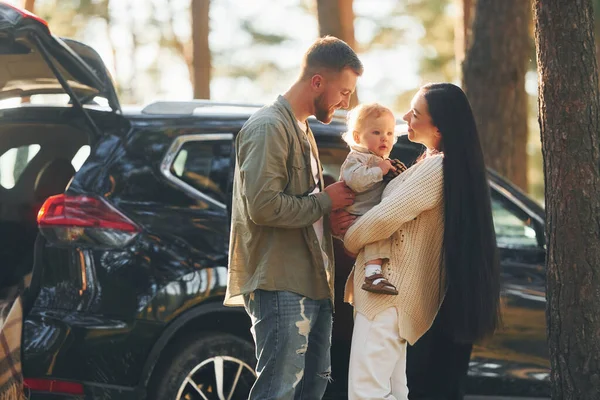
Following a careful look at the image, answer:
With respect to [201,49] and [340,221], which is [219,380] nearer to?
[340,221]

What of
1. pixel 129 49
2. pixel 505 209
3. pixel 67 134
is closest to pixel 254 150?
pixel 505 209

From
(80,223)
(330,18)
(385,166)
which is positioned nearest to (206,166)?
(80,223)

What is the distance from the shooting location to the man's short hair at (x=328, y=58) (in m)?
4.21

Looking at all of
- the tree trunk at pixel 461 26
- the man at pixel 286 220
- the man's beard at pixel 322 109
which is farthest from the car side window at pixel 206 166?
the tree trunk at pixel 461 26

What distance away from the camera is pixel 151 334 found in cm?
483

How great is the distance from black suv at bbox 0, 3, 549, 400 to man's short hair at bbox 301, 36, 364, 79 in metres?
1.06

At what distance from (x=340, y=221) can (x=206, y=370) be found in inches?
44.3

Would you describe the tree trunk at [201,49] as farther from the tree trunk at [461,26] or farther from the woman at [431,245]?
the woman at [431,245]

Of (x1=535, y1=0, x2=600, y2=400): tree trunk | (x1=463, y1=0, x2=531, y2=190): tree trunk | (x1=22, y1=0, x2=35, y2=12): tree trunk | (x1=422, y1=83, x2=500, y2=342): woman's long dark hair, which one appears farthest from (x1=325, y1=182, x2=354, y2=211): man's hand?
(x1=22, y1=0, x2=35, y2=12): tree trunk

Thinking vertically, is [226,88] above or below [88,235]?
above

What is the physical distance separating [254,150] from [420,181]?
69 centimetres

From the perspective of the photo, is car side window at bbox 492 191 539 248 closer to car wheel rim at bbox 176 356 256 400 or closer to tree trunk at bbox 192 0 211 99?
car wheel rim at bbox 176 356 256 400

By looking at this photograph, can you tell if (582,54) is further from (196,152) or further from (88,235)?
(88,235)

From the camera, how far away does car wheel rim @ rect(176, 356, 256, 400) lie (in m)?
4.91
